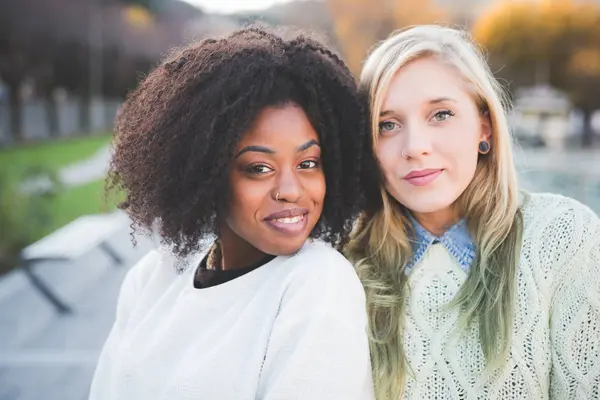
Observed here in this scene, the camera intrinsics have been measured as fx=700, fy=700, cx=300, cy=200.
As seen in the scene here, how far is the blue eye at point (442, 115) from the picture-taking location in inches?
80.1

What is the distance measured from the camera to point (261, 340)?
5.47ft

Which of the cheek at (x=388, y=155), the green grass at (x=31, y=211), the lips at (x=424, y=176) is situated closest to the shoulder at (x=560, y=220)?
the lips at (x=424, y=176)

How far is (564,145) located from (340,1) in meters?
9.63

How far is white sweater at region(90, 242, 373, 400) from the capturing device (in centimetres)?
159

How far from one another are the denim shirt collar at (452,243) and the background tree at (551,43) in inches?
1046

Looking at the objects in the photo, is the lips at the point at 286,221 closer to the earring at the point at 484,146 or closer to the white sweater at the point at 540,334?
the white sweater at the point at 540,334

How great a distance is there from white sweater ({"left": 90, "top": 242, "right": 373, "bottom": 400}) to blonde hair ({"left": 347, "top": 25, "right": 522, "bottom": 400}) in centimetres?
19

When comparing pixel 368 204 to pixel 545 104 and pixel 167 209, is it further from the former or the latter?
pixel 545 104

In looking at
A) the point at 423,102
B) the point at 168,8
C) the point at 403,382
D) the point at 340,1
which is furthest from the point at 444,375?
the point at 168,8

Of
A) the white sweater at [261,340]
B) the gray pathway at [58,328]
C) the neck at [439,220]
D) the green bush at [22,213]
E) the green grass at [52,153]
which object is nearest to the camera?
the white sweater at [261,340]

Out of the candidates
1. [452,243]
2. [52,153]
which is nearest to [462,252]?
[452,243]

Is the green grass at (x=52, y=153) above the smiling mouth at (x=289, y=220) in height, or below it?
above

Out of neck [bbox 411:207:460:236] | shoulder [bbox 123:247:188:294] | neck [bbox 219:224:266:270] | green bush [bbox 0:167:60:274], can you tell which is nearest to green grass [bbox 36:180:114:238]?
green bush [bbox 0:167:60:274]

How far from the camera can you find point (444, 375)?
1.93 metres
